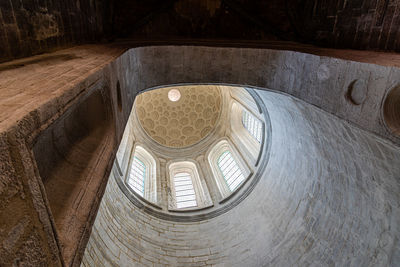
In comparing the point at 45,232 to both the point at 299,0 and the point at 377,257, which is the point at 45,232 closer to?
the point at 377,257

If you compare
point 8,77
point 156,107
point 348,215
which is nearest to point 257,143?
point 348,215

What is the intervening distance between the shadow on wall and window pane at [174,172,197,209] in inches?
241

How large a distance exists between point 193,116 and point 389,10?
11161 mm

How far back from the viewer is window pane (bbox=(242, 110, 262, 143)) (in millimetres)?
9270

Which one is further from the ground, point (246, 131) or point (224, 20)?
point (224, 20)

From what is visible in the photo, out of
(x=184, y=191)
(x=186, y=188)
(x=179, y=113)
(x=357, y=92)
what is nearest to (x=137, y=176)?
(x=184, y=191)

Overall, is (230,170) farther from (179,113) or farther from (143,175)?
(179,113)

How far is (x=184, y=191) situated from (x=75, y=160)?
7.36 metres

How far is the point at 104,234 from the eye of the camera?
5414 mm

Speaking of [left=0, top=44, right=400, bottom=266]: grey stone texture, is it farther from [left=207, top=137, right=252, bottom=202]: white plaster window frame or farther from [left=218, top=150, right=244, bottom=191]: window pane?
[left=218, top=150, right=244, bottom=191]: window pane

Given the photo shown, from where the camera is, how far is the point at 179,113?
1487cm

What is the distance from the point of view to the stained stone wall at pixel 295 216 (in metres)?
3.97

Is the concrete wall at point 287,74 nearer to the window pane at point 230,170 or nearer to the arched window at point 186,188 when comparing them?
the window pane at point 230,170

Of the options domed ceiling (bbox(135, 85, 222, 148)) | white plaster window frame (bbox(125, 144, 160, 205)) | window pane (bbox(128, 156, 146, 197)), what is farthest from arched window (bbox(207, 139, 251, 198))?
window pane (bbox(128, 156, 146, 197))
